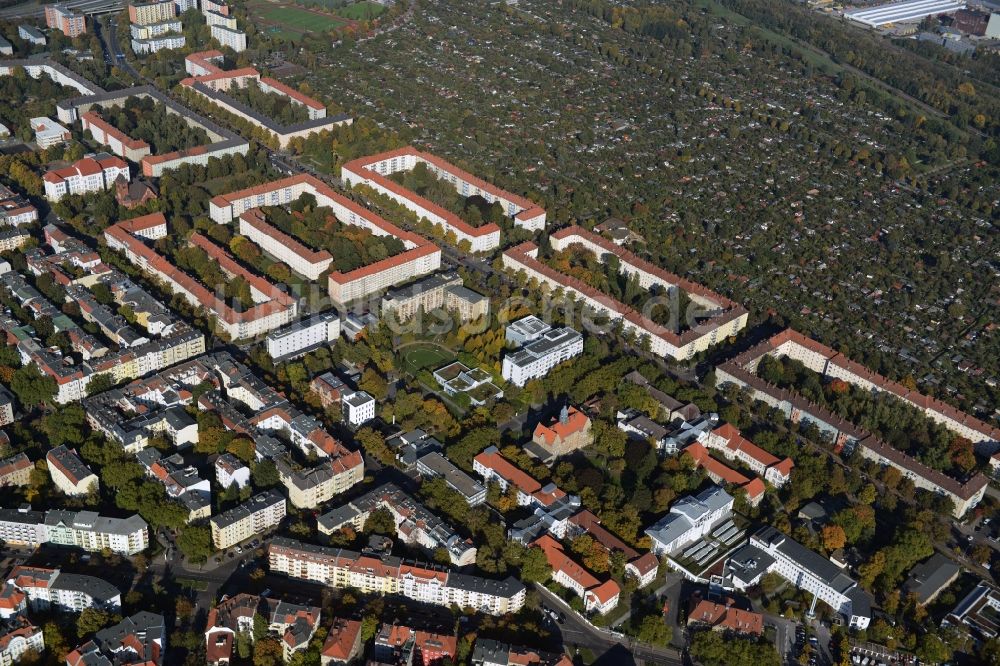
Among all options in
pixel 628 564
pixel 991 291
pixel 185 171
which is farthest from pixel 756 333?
pixel 185 171

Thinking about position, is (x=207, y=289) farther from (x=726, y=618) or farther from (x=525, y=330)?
(x=726, y=618)

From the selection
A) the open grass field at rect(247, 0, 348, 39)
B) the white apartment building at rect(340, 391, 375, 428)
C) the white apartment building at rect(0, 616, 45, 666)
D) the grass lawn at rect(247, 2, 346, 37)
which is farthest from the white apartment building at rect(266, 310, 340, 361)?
the grass lawn at rect(247, 2, 346, 37)

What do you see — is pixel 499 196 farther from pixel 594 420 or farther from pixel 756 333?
pixel 594 420

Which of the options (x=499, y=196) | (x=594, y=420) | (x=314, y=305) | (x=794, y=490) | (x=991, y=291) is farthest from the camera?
(x=499, y=196)

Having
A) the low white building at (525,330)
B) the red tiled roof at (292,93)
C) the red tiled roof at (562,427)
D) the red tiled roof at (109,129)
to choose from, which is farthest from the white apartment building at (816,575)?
the red tiled roof at (292,93)

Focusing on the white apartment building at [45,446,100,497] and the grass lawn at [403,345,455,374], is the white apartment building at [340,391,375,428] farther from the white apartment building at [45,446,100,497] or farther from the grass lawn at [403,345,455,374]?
the white apartment building at [45,446,100,497]

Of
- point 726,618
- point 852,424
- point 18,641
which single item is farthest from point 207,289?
point 852,424
